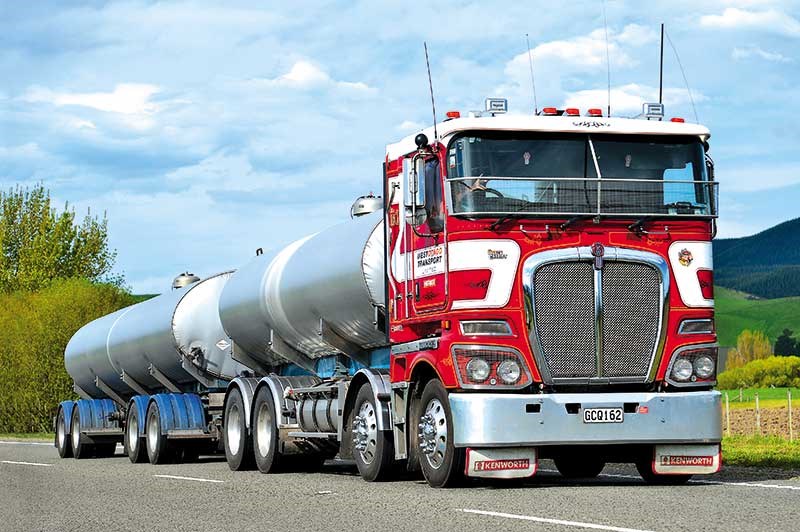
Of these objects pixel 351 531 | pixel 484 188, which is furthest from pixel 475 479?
pixel 351 531

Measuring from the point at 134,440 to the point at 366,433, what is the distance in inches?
412

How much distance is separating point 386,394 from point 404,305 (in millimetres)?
988

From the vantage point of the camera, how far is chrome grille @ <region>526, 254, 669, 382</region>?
13.1 meters

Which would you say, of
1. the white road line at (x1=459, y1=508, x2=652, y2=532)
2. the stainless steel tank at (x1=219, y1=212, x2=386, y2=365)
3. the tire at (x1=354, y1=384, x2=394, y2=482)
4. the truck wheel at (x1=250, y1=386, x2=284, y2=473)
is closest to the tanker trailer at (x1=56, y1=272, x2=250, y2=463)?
the stainless steel tank at (x1=219, y1=212, x2=386, y2=365)

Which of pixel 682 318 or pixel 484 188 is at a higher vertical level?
pixel 484 188

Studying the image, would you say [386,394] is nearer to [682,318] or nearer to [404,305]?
[404,305]

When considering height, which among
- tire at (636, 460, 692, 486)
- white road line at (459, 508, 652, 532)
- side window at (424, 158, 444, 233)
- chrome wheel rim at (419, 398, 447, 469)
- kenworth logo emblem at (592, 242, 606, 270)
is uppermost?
side window at (424, 158, 444, 233)

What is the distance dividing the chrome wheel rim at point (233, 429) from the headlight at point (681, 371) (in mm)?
7767

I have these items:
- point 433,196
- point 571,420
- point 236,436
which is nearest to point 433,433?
point 571,420

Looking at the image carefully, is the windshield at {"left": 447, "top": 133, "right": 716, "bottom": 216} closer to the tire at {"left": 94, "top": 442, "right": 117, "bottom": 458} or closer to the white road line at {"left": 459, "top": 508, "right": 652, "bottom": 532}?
the white road line at {"left": 459, "top": 508, "right": 652, "bottom": 532}

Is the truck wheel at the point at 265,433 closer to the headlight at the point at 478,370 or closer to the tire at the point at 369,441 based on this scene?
the tire at the point at 369,441

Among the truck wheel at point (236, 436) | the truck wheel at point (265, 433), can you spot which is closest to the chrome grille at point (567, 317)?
the truck wheel at point (265, 433)

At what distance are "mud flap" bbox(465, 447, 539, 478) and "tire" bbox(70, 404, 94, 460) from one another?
16.8 meters

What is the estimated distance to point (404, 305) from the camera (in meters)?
14.5
